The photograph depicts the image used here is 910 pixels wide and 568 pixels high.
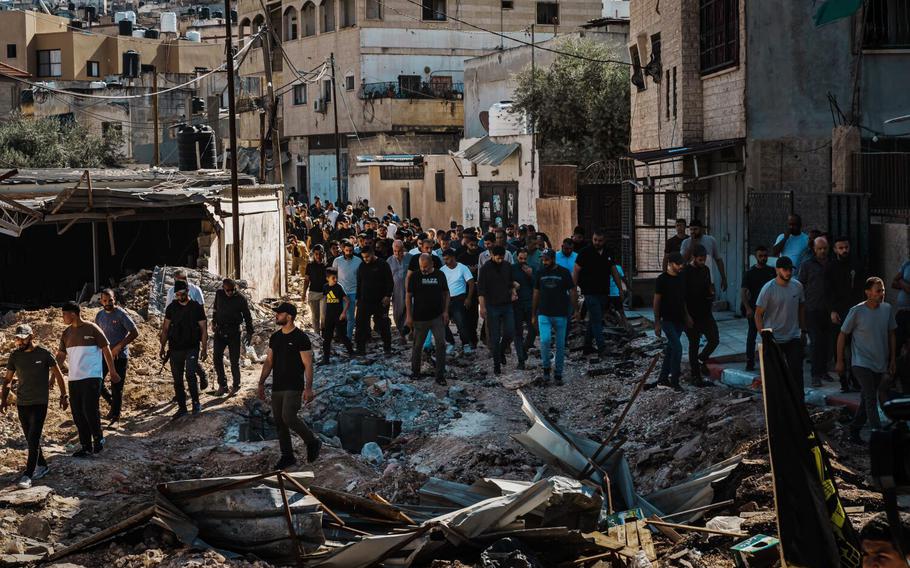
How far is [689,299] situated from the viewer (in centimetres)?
1412

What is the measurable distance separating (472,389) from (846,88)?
24.6 ft

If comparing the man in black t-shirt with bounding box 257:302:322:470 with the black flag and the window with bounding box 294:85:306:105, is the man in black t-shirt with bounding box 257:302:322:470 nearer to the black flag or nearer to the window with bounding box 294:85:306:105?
the black flag

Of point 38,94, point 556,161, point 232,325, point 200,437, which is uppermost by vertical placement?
point 38,94

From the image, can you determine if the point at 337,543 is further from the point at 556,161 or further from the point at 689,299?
the point at 556,161

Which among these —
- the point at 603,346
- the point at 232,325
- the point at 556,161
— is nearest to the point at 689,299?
the point at 603,346

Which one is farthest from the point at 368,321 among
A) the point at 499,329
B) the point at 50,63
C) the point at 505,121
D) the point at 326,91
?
the point at 50,63

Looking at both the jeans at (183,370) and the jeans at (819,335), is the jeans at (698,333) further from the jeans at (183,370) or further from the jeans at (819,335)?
the jeans at (183,370)

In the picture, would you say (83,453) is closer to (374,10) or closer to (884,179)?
(884,179)

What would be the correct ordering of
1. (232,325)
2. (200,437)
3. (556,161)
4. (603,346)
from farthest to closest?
(556,161)
(603,346)
(232,325)
(200,437)

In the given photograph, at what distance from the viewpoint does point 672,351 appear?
14133mm

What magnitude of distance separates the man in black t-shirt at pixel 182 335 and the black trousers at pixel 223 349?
81 centimetres

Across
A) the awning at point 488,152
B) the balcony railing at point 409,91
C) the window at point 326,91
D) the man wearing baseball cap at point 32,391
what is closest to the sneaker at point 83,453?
the man wearing baseball cap at point 32,391

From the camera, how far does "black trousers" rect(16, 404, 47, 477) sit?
1134cm

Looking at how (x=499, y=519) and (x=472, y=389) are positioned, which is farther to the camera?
(x=472, y=389)
